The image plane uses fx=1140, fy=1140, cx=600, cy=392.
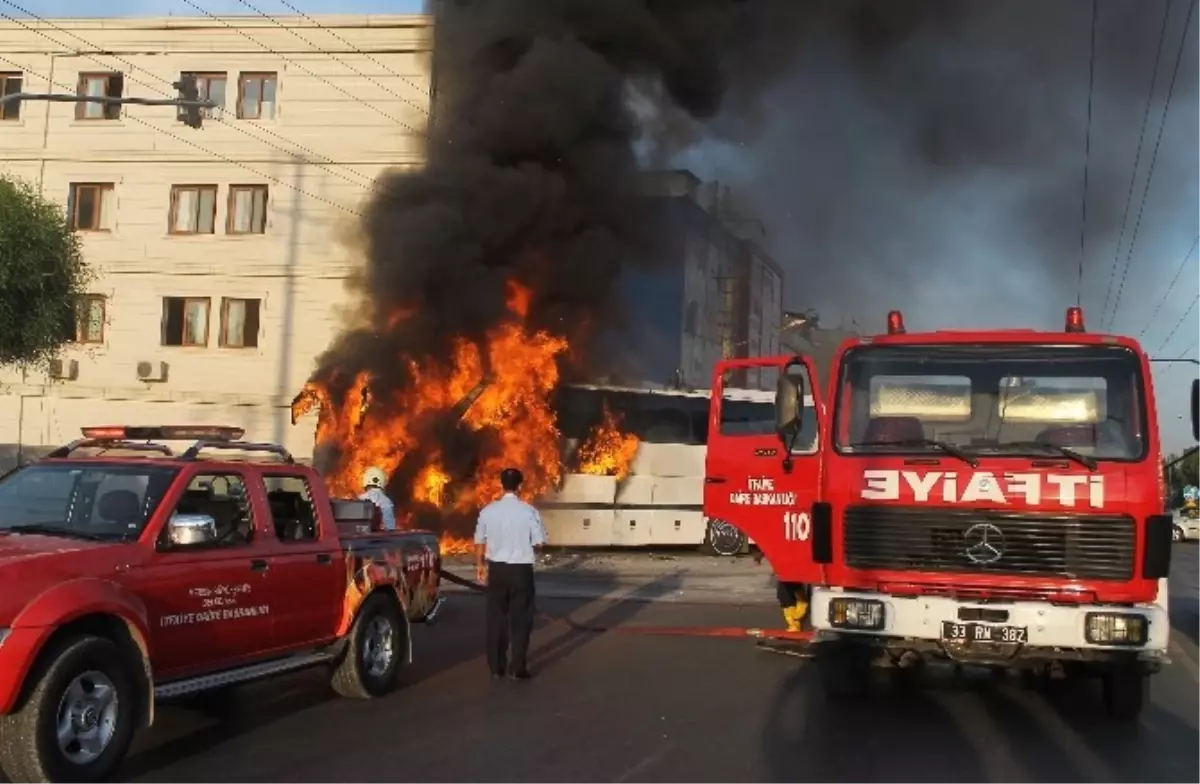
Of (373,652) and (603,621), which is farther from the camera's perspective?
(603,621)

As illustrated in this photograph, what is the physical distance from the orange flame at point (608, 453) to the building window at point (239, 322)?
10.8 m

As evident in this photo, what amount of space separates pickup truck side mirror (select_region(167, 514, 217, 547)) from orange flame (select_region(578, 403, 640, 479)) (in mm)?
16260

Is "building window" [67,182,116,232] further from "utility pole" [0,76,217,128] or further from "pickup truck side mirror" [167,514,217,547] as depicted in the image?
"pickup truck side mirror" [167,514,217,547]

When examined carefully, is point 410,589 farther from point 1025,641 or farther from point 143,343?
point 143,343

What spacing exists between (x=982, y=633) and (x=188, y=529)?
178 inches

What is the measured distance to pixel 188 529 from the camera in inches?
230

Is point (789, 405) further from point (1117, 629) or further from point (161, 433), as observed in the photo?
point (161, 433)

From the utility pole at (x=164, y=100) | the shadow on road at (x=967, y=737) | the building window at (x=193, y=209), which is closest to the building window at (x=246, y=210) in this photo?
the building window at (x=193, y=209)

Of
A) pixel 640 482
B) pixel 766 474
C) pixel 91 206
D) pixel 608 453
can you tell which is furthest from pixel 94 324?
pixel 766 474

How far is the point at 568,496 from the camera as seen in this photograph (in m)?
21.8

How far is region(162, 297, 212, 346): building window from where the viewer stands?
29.0m

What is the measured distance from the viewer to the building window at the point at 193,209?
95.9 ft

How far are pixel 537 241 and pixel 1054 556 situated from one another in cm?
1647

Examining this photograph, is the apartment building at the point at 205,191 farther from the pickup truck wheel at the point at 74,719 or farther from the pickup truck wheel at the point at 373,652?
the pickup truck wheel at the point at 74,719
